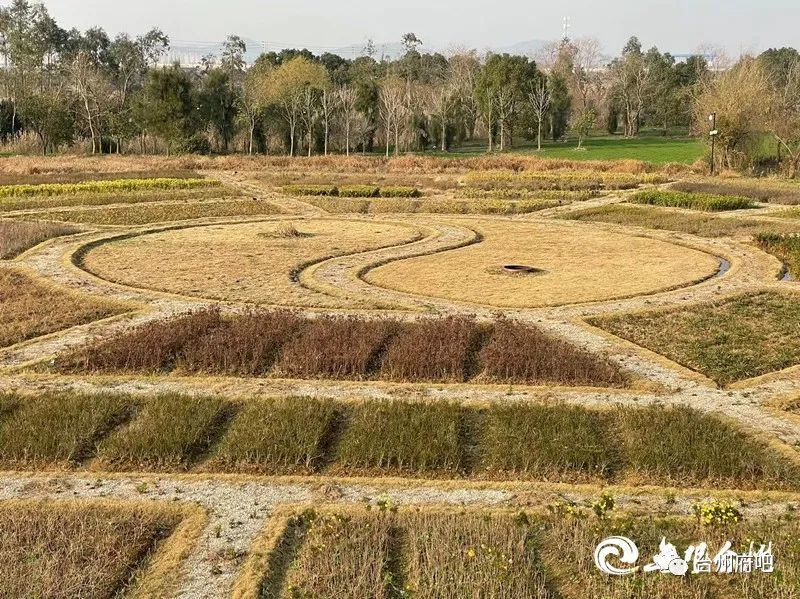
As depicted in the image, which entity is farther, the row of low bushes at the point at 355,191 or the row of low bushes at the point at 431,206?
the row of low bushes at the point at 355,191

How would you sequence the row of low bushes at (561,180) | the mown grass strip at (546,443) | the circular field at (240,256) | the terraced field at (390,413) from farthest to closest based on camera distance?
the row of low bushes at (561,180) → the circular field at (240,256) → the mown grass strip at (546,443) → the terraced field at (390,413)

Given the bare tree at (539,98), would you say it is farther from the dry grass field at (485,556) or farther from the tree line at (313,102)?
the dry grass field at (485,556)

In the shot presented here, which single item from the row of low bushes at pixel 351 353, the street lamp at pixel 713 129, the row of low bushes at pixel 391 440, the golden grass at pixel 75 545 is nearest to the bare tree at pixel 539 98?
the street lamp at pixel 713 129

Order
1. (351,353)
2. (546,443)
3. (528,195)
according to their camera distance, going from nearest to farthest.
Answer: (546,443)
(351,353)
(528,195)

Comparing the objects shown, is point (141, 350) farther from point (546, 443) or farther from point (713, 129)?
point (713, 129)

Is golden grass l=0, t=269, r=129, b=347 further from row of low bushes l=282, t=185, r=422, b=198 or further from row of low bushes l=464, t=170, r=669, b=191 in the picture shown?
row of low bushes l=464, t=170, r=669, b=191

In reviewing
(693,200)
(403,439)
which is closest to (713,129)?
(693,200)

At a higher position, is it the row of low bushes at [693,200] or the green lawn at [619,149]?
the green lawn at [619,149]

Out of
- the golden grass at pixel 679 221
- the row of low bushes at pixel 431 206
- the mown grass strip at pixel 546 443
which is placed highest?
the row of low bushes at pixel 431 206
